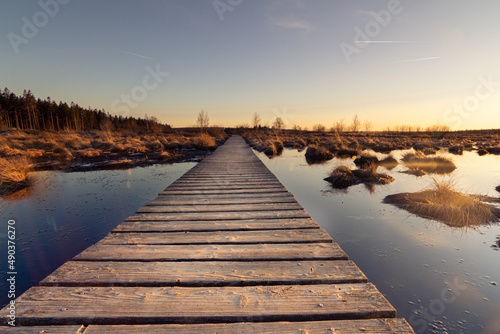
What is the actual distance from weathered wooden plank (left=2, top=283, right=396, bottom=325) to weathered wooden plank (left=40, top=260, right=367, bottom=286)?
75mm

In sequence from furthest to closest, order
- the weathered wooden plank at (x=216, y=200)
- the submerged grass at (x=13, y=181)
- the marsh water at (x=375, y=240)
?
the submerged grass at (x=13, y=181) → the weathered wooden plank at (x=216, y=200) → the marsh water at (x=375, y=240)

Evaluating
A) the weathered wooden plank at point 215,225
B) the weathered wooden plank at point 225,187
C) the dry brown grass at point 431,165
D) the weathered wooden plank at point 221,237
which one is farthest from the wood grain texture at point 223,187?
the dry brown grass at point 431,165

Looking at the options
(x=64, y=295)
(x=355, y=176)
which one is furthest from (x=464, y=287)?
(x=355, y=176)

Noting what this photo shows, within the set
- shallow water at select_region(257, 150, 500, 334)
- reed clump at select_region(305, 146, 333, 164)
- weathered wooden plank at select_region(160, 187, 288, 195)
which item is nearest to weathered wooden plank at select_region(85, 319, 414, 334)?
shallow water at select_region(257, 150, 500, 334)

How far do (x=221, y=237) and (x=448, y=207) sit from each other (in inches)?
213

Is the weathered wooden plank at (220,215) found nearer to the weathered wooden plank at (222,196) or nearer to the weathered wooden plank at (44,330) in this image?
the weathered wooden plank at (222,196)

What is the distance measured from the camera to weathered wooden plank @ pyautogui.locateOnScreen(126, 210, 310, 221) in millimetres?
3451

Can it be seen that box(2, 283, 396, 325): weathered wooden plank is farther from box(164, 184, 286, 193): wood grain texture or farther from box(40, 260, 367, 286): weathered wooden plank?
box(164, 184, 286, 193): wood grain texture

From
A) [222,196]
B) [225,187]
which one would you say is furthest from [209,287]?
[225,187]

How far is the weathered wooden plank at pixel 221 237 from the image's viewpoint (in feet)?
8.70

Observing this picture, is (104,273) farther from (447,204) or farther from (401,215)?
(447,204)

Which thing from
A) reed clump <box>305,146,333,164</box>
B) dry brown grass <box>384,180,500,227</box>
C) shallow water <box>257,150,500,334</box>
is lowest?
shallow water <box>257,150,500,334</box>

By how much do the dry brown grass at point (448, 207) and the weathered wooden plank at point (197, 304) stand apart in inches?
181

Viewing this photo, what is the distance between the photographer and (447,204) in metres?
5.27
